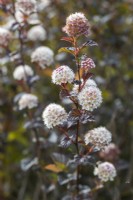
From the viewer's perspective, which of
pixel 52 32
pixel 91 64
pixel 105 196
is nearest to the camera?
pixel 91 64

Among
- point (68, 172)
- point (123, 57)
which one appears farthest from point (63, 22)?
point (68, 172)

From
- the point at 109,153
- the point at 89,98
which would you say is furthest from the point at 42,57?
the point at 89,98

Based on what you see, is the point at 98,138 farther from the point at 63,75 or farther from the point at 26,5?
the point at 26,5

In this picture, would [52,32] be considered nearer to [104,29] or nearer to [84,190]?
[104,29]

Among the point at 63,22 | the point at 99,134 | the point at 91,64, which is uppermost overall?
the point at 63,22

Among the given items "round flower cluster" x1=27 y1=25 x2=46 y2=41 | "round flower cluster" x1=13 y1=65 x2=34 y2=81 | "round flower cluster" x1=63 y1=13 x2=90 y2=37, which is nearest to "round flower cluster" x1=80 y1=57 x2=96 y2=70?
"round flower cluster" x1=63 y1=13 x2=90 y2=37

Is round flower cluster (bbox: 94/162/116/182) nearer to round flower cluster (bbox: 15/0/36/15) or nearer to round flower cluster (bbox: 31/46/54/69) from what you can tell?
round flower cluster (bbox: 31/46/54/69)
